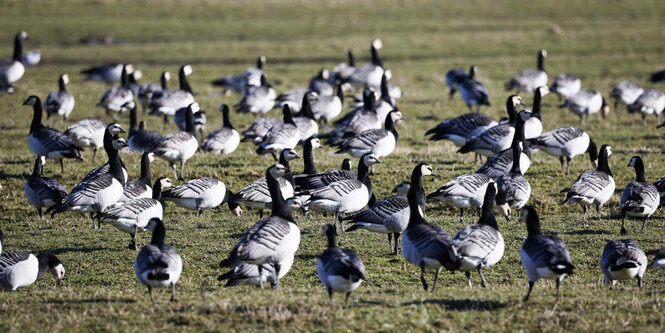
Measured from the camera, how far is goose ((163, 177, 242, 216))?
16672 millimetres

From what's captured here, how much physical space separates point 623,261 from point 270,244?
569 cm

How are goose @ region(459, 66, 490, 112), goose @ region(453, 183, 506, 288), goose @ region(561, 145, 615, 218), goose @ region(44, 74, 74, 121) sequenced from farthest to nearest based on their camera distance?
goose @ region(459, 66, 490, 112) → goose @ region(44, 74, 74, 121) → goose @ region(561, 145, 615, 218) → goose @ region(453, 183, 506, 288)

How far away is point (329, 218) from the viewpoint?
1803 cm

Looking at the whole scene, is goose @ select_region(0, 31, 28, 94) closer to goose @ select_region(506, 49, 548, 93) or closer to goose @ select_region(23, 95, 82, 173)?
goose @ select_region(23, 95, 82, 173)

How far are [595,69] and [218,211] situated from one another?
2993 centimetres

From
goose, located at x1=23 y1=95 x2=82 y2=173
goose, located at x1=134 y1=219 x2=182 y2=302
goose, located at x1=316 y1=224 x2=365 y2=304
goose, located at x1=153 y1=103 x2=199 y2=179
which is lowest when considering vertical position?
goose, located at x1=23 y1=95 x2=82 y2=173

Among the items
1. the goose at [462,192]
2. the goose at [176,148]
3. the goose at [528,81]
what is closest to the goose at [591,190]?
the goose at [462,192]

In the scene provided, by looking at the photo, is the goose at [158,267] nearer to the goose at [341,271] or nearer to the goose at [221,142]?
the goose at [341,271]

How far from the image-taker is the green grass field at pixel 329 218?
1045 centimetres

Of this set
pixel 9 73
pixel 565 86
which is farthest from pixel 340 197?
pixel 9 73

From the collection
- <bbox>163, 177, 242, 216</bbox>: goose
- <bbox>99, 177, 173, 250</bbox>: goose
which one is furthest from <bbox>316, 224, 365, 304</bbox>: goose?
<bbox>163, 177, 242, 216</bbox>: goose

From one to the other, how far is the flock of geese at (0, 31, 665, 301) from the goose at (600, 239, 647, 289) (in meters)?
0.02

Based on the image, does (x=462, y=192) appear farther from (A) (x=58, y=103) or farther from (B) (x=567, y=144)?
(A) (x=58, y=103)

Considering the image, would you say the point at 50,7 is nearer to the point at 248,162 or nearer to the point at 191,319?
the point at 248,162
